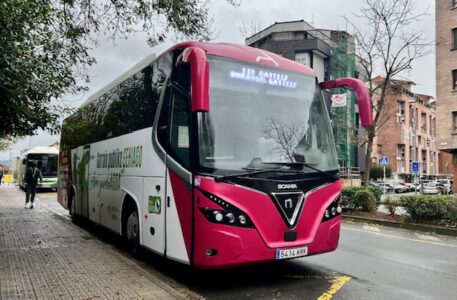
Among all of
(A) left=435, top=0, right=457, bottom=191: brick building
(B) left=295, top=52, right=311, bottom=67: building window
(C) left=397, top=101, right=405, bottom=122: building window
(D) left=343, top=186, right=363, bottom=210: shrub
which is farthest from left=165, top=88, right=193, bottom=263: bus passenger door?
(C) left=397, top=101, right=405, bottom=122: building window

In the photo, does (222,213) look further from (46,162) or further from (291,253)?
(46,162)

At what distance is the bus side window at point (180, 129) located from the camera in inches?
230

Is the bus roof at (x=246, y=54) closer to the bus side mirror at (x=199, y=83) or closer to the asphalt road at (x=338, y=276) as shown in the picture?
the bus side mirror at (x=199, y=83)

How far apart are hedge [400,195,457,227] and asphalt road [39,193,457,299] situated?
326 centimetres

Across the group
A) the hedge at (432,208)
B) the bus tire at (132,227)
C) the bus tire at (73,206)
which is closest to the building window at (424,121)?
the hedge at (432,208)

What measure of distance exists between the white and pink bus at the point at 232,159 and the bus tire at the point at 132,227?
0.08 meters

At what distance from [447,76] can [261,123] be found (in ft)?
109

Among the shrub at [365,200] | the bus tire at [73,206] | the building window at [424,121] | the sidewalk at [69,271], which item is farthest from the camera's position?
the building window at [424,121]

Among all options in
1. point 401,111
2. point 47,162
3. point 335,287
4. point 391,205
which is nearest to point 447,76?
point 391,205

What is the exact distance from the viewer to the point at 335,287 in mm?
6047

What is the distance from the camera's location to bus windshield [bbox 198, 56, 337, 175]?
18.8 feet

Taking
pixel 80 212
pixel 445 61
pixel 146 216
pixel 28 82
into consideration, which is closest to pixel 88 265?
pixel 146 216

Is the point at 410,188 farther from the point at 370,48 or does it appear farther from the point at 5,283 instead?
the point at 5,283

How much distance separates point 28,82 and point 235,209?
15.4ft
